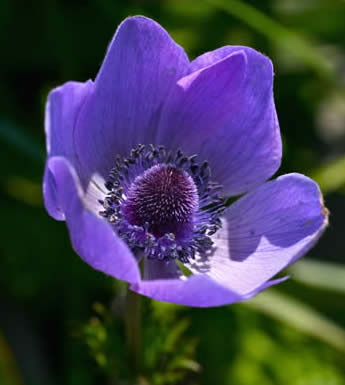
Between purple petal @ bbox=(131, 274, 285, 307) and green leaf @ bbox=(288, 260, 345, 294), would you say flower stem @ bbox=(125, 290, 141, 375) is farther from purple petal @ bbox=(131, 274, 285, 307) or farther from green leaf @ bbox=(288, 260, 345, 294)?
green leaf @ bbox=(288, 260, 345, 294)

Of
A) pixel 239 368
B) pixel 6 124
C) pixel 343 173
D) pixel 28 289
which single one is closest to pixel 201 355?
pixel 239 368

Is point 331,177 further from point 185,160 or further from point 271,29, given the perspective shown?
point 185,160

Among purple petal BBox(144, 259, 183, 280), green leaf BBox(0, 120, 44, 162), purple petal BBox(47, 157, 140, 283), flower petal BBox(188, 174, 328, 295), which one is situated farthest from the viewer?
green leaf BBox(0, 120, 44, 162)

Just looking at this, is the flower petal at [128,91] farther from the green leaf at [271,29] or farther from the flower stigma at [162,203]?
the green leaf at [271,29]

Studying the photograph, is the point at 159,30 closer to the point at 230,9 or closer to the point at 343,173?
the point at 230,9

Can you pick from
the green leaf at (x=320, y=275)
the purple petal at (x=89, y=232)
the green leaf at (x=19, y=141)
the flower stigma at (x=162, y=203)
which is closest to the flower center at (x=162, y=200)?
the flower stigma at (x=162, y=203)

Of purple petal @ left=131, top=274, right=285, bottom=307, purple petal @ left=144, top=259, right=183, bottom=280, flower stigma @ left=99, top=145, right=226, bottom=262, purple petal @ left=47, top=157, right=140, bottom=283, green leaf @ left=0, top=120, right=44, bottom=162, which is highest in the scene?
purple petal @ left=47, top=157, right=140, bottom=283

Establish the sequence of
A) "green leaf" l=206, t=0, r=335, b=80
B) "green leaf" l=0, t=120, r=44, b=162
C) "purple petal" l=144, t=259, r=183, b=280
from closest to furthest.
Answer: "purple petal" l=144, t=259, r=183, b=280
"green leaf" l=0, t=120, r=44, b=162
"green leaf" l=206, t=0, r=335, b=80

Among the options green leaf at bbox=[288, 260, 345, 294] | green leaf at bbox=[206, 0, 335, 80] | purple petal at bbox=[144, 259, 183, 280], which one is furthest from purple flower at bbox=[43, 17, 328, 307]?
green leaf at bbox=[206, 0, 335, 80]
